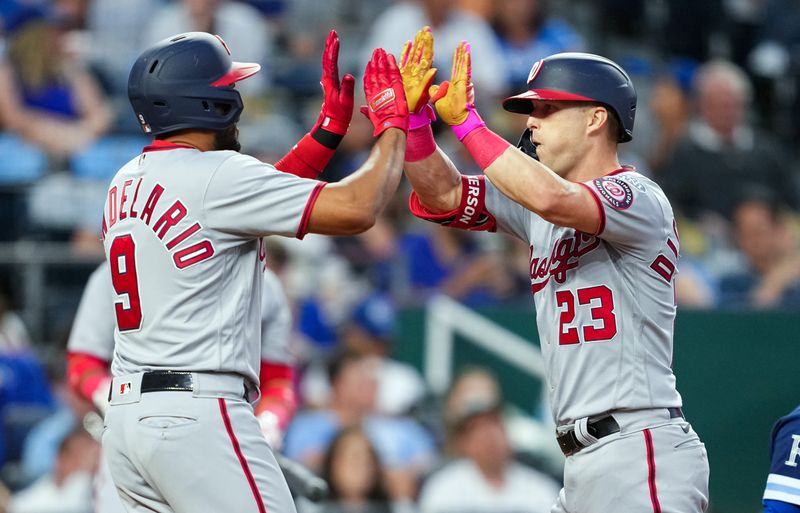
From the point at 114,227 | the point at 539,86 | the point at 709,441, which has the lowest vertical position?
the point at 709,441

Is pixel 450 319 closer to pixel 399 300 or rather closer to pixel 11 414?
pixel 399 300

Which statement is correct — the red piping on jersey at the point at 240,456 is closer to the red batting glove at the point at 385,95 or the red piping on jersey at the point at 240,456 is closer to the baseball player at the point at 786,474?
the red batting glove at the point at 385,95

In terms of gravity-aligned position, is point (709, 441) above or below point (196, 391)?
below

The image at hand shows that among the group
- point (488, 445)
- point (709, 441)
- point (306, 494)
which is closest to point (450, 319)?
point (488, 445)

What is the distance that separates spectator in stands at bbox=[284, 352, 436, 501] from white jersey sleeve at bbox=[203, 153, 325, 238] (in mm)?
3965

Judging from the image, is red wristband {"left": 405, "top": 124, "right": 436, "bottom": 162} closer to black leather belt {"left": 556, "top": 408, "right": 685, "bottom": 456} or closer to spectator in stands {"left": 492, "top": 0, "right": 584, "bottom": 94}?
black leather belt {"left": 556, "top": 408, "right": 685, "bottom": 456}

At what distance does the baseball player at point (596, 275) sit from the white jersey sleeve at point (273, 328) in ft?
5.46

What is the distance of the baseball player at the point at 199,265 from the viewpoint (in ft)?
13.1

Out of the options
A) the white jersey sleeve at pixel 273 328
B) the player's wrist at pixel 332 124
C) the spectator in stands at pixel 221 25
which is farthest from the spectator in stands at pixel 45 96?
the player's wrist at pixel 332 124

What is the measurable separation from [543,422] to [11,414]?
3.39 meters

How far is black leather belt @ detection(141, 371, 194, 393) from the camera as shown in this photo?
13.3 feet

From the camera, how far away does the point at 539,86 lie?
4316mm

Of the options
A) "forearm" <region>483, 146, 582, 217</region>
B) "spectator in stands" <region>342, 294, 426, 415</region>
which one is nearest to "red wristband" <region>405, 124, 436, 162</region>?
"forearm" <region>483, 146, 582, 217</region>

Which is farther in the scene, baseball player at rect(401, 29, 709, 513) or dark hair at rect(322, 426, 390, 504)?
dark hair at rect(322, 426, 390, 504)
